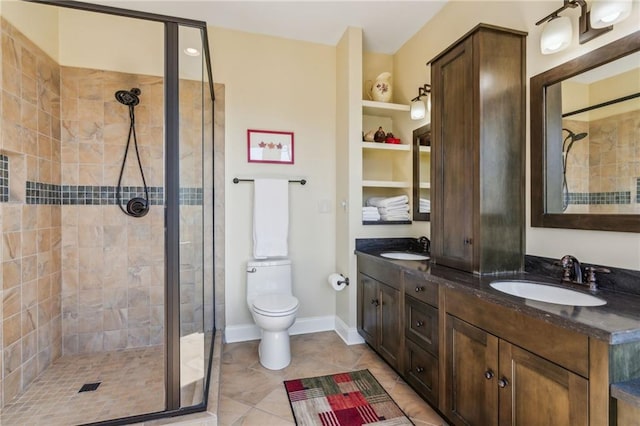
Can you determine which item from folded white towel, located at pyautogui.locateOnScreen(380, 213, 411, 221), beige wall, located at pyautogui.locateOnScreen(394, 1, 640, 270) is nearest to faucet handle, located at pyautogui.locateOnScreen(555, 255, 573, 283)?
beige wall, located at pyautogui.locateOnScreen(394, 1, 640, 270)

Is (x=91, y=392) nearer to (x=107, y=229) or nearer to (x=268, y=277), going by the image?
(x=107, y=229)

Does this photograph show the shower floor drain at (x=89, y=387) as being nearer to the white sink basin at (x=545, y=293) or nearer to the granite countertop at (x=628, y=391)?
the white sink basin at (x=545, y=293)

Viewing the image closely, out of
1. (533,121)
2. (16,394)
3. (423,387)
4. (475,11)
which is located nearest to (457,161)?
(533,121)

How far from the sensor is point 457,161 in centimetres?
188

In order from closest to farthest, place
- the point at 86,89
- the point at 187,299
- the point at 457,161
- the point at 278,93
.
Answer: the point at 187,299
the point at 457,161
the point at 86,89
the point at 278,93

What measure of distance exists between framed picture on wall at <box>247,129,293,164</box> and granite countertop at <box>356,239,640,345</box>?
168cm

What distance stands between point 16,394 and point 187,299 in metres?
1.27

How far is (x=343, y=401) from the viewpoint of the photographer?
1.89 meters

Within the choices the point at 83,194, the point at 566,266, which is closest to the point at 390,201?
the point at 566,266

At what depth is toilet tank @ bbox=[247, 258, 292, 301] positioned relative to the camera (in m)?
2.64

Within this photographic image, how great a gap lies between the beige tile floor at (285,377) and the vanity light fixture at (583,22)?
6.58 feet

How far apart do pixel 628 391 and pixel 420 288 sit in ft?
3.21

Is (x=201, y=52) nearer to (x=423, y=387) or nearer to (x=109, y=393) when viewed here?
(x=109, y=393)

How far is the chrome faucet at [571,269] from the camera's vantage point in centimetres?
146
